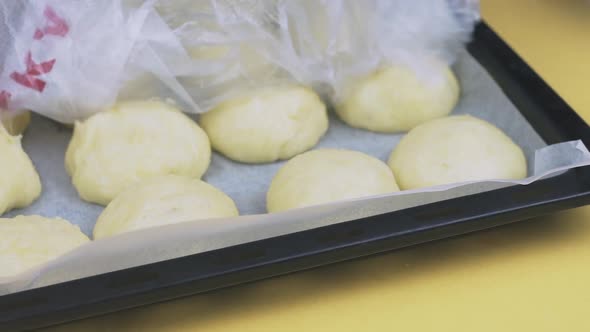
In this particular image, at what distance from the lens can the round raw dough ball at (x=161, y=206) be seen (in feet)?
2.84

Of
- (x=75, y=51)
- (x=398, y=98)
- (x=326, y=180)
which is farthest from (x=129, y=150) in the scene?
(x=398, y=98)

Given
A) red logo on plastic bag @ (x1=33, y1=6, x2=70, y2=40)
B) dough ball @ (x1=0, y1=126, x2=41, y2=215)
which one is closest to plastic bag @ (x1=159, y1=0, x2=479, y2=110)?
red logo on plastic bag @ (x1=33, y1=6, x2=70, y2=40)

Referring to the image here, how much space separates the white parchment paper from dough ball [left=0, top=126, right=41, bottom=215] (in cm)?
3

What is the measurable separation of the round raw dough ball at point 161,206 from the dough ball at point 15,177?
0.49ft

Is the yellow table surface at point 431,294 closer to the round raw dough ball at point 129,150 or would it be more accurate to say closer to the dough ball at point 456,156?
the dough ball at point 456,156

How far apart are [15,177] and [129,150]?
0.17 metres

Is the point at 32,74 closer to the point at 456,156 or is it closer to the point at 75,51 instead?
the point at 75,51

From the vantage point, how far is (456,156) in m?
0.98

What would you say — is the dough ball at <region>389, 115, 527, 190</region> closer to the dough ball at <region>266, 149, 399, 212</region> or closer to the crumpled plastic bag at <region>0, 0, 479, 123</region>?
the dough ball at <region>266, 149, 399, 212</region>

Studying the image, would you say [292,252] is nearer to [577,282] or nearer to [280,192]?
[280,192]

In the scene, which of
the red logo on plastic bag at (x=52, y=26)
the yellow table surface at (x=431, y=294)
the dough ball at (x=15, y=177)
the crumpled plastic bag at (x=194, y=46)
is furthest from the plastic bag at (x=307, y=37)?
the yellow table surface at (x=431, y=294)

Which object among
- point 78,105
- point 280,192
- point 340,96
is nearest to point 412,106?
point 340,96

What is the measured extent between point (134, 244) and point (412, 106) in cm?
58

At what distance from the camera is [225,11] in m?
1.02
